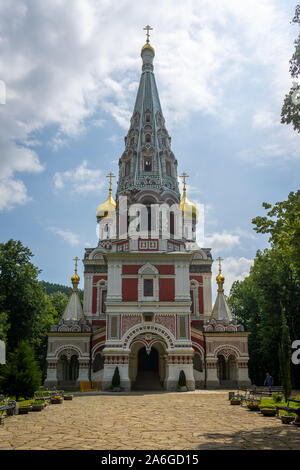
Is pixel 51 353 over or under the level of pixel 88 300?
under

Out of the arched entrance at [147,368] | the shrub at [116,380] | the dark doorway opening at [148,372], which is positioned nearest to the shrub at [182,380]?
the arched entrance at [147,368]

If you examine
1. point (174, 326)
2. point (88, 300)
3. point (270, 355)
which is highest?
point (88, 300)

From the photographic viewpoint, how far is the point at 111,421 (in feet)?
33.9

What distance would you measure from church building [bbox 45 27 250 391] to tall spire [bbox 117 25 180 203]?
7 cm

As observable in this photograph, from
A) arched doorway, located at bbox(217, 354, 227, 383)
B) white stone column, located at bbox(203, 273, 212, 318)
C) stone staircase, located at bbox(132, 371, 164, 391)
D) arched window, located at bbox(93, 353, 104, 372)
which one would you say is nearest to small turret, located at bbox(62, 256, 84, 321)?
arched window, located at bbox(93, 353, 104, 372)

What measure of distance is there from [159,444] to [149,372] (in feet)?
70.0

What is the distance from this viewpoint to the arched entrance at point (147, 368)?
24.4 metres

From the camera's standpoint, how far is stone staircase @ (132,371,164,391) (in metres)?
24.3

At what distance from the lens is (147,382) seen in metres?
25.5

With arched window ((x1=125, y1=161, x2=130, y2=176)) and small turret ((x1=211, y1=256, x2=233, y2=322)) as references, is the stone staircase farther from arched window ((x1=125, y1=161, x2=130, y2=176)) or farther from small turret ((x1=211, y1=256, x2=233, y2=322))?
arched window ((x1=125, y1=161, x2=130, y2=176))

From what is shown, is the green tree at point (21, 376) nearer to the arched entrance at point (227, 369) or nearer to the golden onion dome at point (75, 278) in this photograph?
the arched entrance at point (227, 369)

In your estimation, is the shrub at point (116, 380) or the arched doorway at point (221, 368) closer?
the shrub at point (116, 380)
